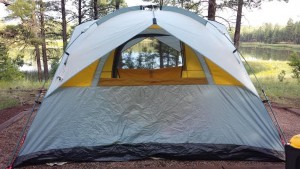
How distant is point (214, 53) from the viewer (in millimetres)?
3178

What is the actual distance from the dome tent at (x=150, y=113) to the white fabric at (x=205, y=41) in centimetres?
2

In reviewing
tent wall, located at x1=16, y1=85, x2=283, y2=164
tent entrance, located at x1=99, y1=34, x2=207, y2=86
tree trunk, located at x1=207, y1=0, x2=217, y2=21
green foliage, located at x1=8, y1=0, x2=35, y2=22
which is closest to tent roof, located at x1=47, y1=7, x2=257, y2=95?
tent wall, located at x1=16, y1=85, x2=283, y2=164

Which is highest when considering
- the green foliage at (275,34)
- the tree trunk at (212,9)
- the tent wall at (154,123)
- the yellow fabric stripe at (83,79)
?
the green foliage at (275,34)

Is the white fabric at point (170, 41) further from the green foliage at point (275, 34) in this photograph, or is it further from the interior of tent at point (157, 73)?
the green foliage at point (275, 34)

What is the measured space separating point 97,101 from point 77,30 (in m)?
1.69

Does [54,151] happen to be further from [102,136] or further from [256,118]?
[256,118]

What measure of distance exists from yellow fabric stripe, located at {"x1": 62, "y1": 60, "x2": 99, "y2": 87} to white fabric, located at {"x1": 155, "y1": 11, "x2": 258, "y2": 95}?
3.42 ft

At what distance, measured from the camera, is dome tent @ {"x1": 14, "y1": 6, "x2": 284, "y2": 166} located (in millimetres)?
3232

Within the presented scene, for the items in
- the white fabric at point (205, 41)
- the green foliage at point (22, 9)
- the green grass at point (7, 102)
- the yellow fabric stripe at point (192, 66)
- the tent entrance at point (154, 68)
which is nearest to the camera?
the white fabric at point (205, 41)

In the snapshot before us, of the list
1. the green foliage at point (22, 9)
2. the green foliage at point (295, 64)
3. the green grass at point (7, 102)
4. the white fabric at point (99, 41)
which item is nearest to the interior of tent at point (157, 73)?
the white fabric at point (99, 41)

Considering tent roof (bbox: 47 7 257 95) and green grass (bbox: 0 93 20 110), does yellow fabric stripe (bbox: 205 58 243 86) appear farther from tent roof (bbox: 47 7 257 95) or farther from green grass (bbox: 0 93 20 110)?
green grass (bbox: 0 93 20 110)

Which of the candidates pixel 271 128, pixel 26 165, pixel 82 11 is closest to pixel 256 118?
pixel 271 128

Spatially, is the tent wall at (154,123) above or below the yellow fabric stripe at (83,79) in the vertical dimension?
below

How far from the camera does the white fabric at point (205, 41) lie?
3.09 metres
